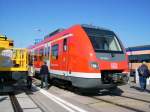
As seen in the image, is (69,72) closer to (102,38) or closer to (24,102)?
(102,38)

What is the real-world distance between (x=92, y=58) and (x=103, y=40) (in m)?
1.65

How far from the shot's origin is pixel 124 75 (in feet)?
45.4

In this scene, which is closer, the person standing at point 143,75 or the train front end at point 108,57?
the train front end at point 108,57

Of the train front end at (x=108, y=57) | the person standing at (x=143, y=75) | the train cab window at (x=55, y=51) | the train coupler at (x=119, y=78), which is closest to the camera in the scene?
the train front end at (x=108, y=57)

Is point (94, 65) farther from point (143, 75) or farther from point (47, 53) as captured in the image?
point (47, 53)

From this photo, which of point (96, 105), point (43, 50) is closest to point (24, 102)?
point (96, 105)

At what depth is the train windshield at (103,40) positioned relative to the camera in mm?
13734

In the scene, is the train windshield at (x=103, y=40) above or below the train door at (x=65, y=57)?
above

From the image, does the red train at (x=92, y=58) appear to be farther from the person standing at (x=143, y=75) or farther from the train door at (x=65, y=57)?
the person standing at (x=143, y=75)

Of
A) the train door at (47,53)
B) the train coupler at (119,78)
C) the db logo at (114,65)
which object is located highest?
the train door at (47,53)

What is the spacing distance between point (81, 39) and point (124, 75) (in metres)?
2.55

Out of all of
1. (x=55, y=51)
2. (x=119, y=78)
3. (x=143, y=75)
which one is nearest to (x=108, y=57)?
(x=119, y=78)

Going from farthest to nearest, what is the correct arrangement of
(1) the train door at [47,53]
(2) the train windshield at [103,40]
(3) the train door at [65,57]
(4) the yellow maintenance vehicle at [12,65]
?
1. (1) the train door at [47,53]
2. (3) the train door at [65,57]
3. (4) the yellow maintenance vehicle at [12,65]
4. (2) the train windshield at [103,40]

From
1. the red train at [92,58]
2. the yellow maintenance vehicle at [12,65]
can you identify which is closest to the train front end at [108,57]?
the red train at [92,58]
